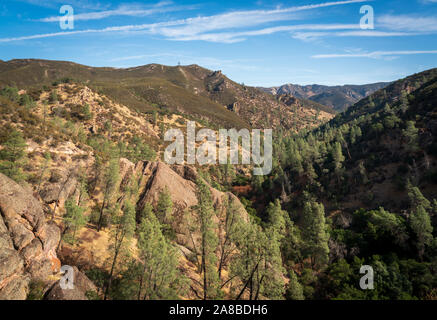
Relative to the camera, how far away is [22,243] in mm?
18500

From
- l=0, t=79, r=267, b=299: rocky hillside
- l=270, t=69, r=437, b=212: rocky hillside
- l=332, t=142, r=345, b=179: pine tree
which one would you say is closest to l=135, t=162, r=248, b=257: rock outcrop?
l=0, t=79, r=267, b=299: rocky hillside

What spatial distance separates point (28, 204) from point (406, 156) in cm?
9700

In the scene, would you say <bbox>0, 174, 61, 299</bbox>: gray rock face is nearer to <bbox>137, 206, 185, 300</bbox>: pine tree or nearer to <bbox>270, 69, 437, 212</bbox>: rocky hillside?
<bbox>137, 206, 185, 300</bbox>: pine tree

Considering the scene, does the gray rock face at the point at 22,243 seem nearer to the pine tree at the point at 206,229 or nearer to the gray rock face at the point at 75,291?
the gray rock face at the point at 75,291

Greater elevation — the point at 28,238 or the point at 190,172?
the point at 190,172

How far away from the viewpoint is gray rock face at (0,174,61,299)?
16.0 m

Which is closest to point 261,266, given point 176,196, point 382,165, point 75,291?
point 75,291

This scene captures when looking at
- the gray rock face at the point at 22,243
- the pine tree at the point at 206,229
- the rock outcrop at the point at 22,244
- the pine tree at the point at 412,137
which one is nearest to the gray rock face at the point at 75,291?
the rock outcrop at the point at 22,244

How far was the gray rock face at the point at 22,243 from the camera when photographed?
52.4ft

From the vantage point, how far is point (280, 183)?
9188 cm

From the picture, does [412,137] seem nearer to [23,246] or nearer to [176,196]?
[176,196]

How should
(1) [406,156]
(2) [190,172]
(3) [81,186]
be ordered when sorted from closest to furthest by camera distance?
(3) [81,186], (2) [190,172], (1) [406,156]

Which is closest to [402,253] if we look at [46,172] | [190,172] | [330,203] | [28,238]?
[330,203]
